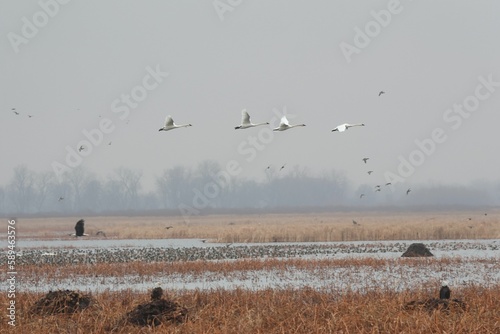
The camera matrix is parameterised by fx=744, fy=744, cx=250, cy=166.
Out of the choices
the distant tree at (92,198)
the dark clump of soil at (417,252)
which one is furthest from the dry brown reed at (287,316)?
the distant tree at (92,198)

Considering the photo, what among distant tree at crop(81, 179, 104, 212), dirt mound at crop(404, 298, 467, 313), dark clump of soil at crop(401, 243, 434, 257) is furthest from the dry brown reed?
distant tree at crop(81, 179, 104, 212)

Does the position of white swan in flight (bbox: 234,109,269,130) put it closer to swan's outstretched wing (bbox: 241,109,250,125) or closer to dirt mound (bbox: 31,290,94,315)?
swan's outstretched wing (bbox: 241,109,250,125)

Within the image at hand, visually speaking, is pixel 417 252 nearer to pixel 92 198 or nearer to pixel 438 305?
pixel 438 305

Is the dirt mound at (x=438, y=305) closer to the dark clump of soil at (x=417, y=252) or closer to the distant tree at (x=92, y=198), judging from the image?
the dark clump of soil at (x=417, y=252)

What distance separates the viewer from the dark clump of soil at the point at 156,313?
13070 millimetres

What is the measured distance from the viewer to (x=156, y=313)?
13219mm

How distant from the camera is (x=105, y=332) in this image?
493 inches

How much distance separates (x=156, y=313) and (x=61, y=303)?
208cm

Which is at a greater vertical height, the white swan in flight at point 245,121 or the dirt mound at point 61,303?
the white swan in flight at point 245,121

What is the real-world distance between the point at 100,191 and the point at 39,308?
14806 cm

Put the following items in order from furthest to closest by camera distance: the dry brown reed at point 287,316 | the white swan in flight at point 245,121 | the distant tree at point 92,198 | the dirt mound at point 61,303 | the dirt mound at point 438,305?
the distant tree at point 92,198 < the white swan in flight at point 245,121 < the dirt mound at point 61,303 < the dirt mound at point 438,305 < the dry brown reed at point 287,316

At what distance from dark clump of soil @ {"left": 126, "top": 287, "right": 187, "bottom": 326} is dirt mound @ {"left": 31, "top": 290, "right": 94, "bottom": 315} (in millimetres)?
1369

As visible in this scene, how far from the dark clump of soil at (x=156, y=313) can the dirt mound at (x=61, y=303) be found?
53.9 inches

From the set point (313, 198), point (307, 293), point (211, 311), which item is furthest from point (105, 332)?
point (313, 198)
